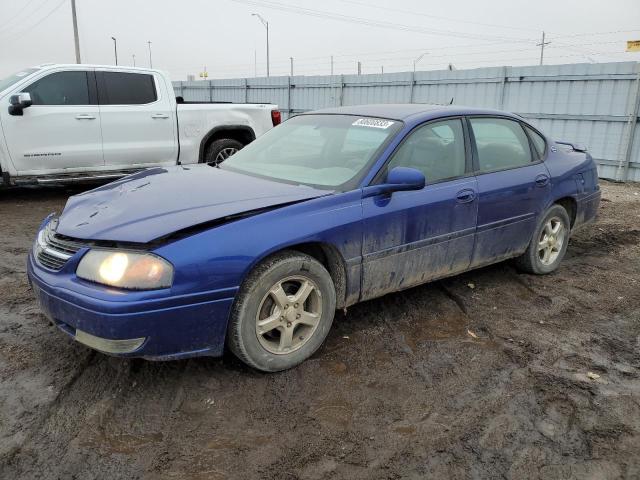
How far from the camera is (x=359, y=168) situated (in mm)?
3596

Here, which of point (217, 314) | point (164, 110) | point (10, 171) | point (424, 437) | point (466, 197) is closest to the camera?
point (424, 437)

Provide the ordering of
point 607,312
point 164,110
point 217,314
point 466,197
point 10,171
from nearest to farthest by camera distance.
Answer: point 217,314 < point 466,197 < point 607,312 < point 10,171 < point 164,110

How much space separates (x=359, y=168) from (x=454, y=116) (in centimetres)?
114

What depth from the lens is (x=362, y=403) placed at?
289 centimetres

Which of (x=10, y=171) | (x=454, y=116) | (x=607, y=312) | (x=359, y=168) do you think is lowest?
(x=607, y=312)

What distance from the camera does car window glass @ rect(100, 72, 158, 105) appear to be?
7746mm

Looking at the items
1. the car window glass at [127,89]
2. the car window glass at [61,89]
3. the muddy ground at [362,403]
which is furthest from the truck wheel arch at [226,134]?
the muddy ground at [362,403]

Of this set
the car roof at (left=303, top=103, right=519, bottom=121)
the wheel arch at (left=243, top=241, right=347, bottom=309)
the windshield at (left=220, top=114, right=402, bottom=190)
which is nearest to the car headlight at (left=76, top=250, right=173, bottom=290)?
the wheel arch at (left=243, top=241, right=347, bottom=309)

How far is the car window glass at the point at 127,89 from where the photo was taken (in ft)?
25.4

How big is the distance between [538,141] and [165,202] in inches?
139

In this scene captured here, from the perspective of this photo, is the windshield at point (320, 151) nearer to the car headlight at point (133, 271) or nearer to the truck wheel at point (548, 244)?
the car headlight at point (133, 271)

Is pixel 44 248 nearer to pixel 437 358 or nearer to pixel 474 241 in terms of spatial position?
pixel 437 358

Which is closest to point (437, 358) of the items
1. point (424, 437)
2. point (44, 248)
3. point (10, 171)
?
point (424, 437)

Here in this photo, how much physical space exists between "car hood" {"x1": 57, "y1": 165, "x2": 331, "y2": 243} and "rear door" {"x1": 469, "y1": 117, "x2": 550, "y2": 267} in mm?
1536
